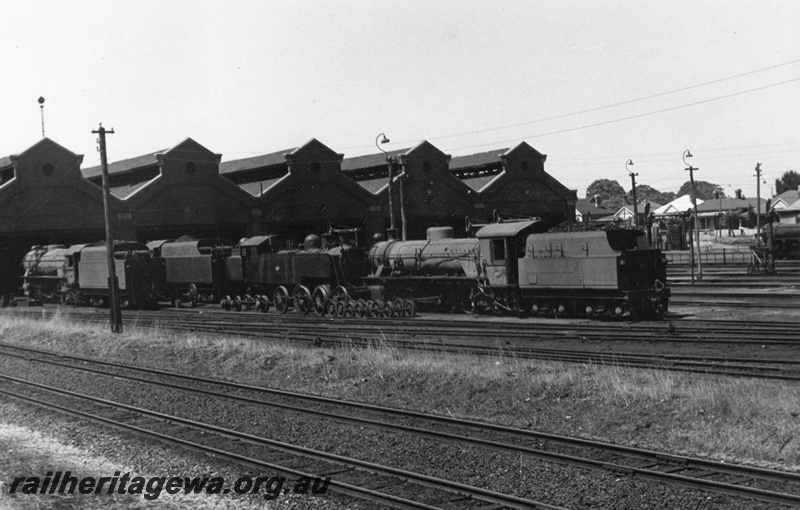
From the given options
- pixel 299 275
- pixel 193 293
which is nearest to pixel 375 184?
pixel 193 293

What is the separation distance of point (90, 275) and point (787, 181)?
145 meters

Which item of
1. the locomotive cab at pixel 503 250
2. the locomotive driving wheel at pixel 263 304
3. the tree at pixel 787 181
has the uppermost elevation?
the tree at pixel 787 181

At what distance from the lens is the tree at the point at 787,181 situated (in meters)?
145

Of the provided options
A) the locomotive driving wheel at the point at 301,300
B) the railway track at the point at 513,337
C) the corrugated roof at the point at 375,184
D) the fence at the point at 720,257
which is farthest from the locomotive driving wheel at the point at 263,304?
the fence at the point at 720,257

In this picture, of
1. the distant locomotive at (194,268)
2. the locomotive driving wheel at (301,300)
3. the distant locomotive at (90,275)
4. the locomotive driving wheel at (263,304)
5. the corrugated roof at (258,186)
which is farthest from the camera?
the corrugated roof at (258,186)

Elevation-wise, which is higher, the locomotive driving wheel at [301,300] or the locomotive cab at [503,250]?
the locomotive cab at [503,250]

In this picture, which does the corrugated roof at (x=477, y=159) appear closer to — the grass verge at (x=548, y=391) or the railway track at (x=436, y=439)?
the grass verge at (x=548, y=391)

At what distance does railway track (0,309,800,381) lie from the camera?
14500 millimetres

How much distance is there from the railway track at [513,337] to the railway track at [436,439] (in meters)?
4.58

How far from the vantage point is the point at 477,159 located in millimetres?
61062

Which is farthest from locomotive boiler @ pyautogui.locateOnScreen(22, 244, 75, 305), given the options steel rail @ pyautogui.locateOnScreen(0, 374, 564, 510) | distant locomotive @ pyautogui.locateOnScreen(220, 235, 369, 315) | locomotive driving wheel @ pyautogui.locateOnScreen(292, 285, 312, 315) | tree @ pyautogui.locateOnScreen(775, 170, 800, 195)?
tree @ pyautogui.locateOnScreen(775, 170, 800, 195)

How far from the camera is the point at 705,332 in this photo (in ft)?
62.8

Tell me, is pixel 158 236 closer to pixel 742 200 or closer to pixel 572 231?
pixel 572 231

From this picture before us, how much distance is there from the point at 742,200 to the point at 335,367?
366 ft
